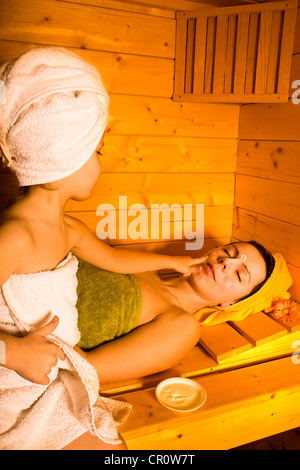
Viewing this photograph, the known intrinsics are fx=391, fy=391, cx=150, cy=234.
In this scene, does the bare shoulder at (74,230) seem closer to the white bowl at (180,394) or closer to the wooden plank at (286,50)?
the white bowl at (180,394)

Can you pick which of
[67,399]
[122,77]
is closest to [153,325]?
[67,399]

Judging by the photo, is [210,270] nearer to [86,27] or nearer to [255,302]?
[255,302]

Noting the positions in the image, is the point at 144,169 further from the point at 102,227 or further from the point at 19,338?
the point at 19,338

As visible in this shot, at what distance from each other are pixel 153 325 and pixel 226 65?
4.52 ft

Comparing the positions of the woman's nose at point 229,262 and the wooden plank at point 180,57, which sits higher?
the wooden plank at point 180,57

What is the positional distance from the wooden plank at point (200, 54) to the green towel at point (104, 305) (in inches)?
43.8

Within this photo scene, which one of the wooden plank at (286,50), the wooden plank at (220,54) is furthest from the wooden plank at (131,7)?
the wooden plank at (286,50)

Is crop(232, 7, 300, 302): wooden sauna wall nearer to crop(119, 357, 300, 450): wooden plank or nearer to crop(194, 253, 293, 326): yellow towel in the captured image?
crop(194, 253, 293, 326): yellow towel

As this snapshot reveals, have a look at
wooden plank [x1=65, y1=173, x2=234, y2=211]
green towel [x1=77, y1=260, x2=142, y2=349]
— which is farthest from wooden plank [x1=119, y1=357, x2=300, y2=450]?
wooden plank [x1=65, y1=173, x2=234, y2=211]

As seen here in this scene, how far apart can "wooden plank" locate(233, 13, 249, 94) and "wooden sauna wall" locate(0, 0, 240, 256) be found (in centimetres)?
29

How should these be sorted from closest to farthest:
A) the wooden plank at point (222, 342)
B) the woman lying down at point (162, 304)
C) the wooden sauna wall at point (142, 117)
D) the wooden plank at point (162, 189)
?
the woman lying down at point (162, 304), the wooden plank at point (222, 342), the wooden sauna wall at point (142, 117), the wooden plank at point (162, 189)

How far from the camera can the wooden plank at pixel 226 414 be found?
4.44 ft

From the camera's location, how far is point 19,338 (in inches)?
42.5

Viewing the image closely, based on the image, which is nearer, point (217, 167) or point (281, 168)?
point (281, 168)
